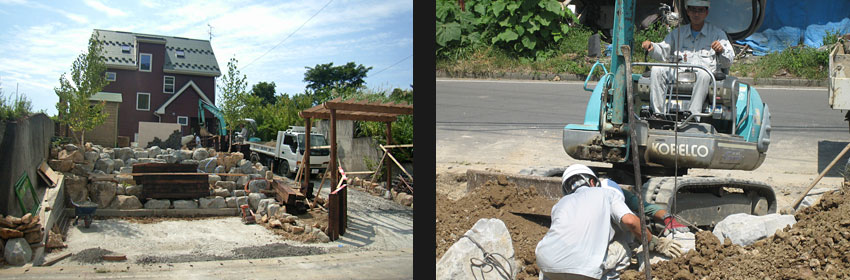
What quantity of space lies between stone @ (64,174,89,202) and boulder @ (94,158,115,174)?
0.09 metres

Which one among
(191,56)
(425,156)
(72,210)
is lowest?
(72,210)

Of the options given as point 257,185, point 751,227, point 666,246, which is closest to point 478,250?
A: point 666,246

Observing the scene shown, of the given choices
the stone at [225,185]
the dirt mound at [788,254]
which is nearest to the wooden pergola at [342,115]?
the stone at [225,185]

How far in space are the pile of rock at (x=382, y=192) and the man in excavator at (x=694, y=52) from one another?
1.91 metres

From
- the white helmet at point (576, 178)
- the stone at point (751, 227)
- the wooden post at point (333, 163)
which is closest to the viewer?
the white helmet at point (576, 178)

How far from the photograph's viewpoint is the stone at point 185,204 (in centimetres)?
341

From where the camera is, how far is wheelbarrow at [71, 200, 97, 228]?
3211mm

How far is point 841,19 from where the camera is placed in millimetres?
3135

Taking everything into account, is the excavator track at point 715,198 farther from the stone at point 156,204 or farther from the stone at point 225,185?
the stone at point 156,204

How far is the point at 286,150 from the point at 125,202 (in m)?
0.99

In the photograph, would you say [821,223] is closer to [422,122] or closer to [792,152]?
[792,152]

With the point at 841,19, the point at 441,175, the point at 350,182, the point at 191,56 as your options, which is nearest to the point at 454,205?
the point at 441,175

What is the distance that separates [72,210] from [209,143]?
0.76 meters

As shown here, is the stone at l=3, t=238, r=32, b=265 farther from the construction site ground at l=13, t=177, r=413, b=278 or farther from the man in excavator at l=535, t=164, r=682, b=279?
the man in excavator at l=535, t=164, r=682, b=279
